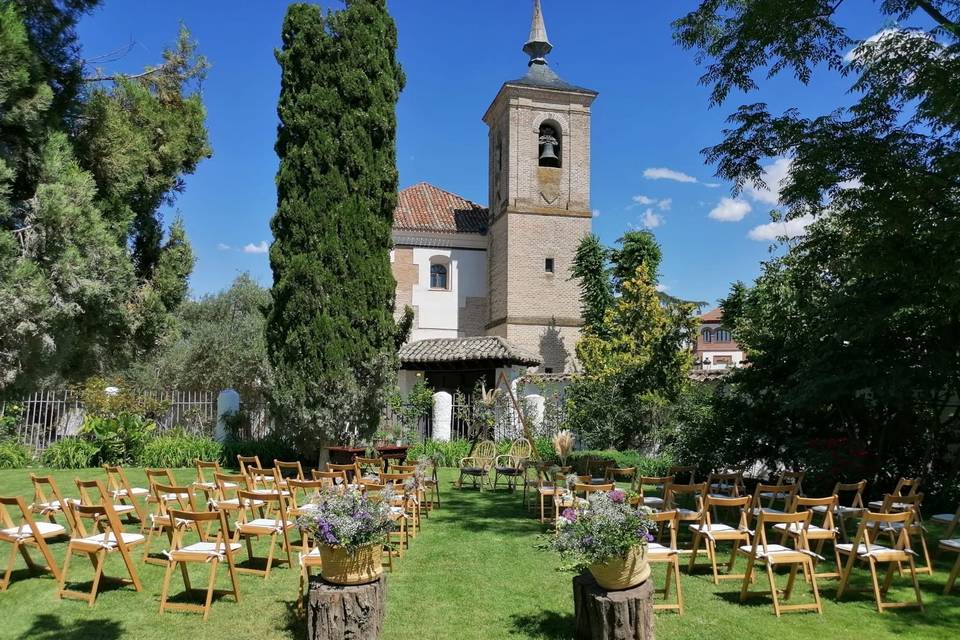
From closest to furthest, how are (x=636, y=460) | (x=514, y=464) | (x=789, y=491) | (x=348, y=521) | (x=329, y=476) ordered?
(x=348, y=521) → (x=789, y=491) → (x=329, y=476) → (x=514, y=464) → (x=636, y=460)

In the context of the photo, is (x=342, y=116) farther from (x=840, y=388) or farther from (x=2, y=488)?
(x=840, y=388)

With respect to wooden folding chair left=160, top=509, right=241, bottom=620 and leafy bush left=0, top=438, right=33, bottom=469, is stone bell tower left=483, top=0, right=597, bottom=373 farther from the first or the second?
wooden folding chair left=160, top=509, right=241, bottom=620

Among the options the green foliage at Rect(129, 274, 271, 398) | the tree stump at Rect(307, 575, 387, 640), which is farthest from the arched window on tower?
the tree stump at Rect(307, 575, 387, 640)

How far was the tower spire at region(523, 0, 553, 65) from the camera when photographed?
31562 mm

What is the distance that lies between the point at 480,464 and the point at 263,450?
513 cm

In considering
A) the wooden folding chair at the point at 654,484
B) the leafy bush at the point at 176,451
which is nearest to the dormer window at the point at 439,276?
the leafy bush at the point at 176,451

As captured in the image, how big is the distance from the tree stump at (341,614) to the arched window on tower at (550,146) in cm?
2602

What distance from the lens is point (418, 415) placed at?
56.6 feet

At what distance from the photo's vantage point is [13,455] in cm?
1445

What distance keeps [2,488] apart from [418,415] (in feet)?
28.9

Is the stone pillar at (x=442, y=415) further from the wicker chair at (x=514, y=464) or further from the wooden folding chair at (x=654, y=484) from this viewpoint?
the wooden folding chair at (x=654, y=484)

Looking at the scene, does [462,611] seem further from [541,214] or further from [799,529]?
[541,214]

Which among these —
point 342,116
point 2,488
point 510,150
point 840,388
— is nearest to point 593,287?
point 510,150

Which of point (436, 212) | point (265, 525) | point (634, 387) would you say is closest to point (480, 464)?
point (634, 387)
